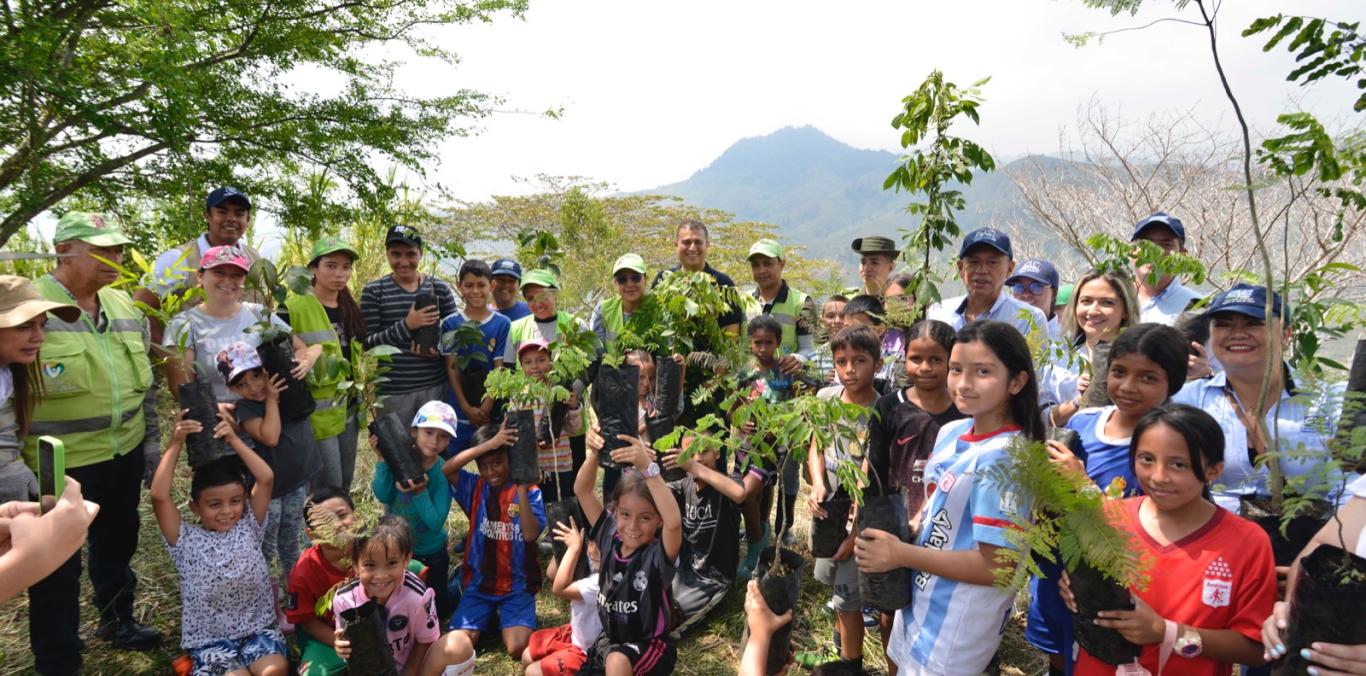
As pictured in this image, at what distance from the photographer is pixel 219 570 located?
126 inches

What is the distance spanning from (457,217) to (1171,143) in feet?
89.1

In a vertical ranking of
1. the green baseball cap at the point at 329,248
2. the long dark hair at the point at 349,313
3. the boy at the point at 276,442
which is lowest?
the boy at the point at 276,442

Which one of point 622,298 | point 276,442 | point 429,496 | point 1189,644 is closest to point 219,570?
point 276,442

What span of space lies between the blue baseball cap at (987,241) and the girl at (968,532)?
164cm

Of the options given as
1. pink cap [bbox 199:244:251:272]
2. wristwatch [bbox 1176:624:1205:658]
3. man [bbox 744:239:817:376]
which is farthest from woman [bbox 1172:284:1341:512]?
pink cap [bbox 199:244:251:272]

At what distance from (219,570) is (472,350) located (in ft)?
6.51

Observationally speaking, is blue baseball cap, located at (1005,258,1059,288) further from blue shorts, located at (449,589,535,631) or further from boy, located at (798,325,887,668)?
blue shorts, located at (449,589,535,631)

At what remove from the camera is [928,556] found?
87.6 inches

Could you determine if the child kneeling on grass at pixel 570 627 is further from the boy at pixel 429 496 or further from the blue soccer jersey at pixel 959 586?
the blue soccer jersey at pixel 959 586

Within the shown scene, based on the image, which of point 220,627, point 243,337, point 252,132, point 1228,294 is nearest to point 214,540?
point 220,627

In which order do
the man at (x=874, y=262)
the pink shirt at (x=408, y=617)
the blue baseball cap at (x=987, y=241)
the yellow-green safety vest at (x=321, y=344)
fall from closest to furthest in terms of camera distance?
the pink shirt at (x=408, y=617) → the blue baseball cap at (x=987, y=241) → the yellow-green safety vest at (x=321, y=344) → the man at (x=874, y=262)

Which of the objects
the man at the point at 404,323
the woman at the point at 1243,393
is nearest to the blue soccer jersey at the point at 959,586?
the woman at the point at 1243,393

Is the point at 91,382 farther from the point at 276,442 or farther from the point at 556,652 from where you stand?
the point at 556,652

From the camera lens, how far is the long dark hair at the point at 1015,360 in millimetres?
2268
